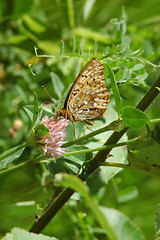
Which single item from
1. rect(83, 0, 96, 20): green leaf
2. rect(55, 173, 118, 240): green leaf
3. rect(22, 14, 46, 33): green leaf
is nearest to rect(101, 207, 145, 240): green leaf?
rect(55, 173, 118, 240): green leaf

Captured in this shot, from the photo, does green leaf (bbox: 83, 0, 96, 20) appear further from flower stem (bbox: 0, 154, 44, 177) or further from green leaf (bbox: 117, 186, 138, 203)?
flower stem (bbox: 0, 154, 44, 177)

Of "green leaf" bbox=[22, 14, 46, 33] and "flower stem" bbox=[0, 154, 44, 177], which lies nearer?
"flower stem" bbox=[0, 154, 44, 177]

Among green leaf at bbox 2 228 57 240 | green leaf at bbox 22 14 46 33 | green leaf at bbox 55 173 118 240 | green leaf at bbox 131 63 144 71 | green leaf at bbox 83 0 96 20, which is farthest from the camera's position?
green leaf at bbox 83 0 96 20

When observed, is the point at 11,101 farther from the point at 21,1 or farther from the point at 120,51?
the point at 120,51

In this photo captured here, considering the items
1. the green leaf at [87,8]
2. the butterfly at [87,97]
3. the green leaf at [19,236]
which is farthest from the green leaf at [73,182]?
the green leaf at [87,8]

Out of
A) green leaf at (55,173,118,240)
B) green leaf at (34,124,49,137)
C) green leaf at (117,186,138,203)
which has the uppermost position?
green leaf at (55,173,118,240)

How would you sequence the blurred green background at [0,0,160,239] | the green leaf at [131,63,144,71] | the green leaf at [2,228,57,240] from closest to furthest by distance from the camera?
the green leaf at [2,228,57,240]
the green leaf at [131,63,144,71]
the blurred green background at [0,0,160,239]

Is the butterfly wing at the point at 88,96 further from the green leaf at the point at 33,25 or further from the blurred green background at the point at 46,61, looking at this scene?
the green leaf at the point at 33,25

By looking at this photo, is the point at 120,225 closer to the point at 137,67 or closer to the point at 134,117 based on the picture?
the point at 134,117
